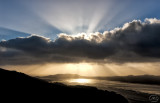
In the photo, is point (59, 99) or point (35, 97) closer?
point (35, 97)

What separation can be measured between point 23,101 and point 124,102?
2735 inches

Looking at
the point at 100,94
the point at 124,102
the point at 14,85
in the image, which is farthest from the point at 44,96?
the point at 124,102

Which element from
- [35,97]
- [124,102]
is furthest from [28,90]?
[124,102]

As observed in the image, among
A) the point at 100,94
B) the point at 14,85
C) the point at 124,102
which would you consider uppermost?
the point at 14,85

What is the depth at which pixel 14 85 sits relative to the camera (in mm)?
66688

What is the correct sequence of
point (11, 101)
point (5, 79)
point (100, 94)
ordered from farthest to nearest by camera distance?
point (100, 94) → point (5, 79) → point (11, 101)

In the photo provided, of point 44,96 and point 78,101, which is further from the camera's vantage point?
point 78,101

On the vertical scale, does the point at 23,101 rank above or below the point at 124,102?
above

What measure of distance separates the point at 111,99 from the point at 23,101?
58.3 meters

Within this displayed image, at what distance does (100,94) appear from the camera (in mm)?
92500

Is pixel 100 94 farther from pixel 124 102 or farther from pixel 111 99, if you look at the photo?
pixel 124 102

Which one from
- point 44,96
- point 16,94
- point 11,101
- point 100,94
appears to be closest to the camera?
point 11,101

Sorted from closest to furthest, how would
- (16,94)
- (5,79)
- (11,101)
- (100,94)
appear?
(11,101) → (16,94) → (5,79) → (100,94)

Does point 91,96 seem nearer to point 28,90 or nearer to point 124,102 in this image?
point 124,102
